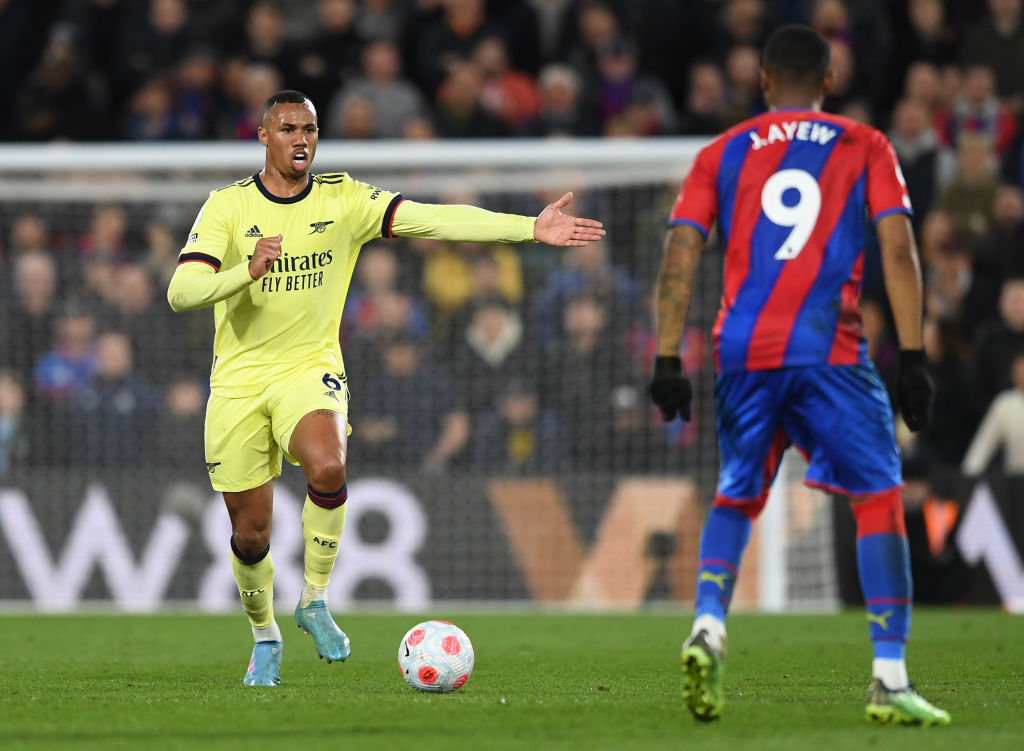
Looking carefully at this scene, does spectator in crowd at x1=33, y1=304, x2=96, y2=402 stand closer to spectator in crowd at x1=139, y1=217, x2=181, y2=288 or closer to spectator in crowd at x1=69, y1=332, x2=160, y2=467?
spectator in crowd at x1=69, y1=332, x2=160, y2=467

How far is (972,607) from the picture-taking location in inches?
441

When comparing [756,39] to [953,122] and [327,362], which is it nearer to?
[953,122]

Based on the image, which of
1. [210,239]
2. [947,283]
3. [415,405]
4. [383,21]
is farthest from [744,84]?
[210,239]

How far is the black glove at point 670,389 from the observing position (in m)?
5.06

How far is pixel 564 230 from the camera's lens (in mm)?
6246

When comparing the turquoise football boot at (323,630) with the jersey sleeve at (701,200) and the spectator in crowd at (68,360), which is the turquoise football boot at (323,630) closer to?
the jersey sleeve at (701,200)

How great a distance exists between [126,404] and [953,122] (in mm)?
7139

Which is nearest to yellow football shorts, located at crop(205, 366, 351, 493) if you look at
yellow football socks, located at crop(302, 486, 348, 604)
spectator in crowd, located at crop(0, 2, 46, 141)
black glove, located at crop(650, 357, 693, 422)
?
yellow football socks, located at crop(302, 486, 348, 604)

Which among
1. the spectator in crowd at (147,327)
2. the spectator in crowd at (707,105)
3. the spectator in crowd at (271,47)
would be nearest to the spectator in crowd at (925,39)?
the spectator in crowd at (707,105)

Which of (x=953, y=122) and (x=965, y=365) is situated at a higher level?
(x=953, y=122)

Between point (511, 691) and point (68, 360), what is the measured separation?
23.9 ft

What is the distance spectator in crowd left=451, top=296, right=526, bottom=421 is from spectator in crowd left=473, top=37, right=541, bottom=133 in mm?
2022

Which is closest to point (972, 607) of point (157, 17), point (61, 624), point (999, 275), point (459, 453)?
point (999, 275)

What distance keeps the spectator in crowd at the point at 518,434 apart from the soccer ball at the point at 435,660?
19.4ft
